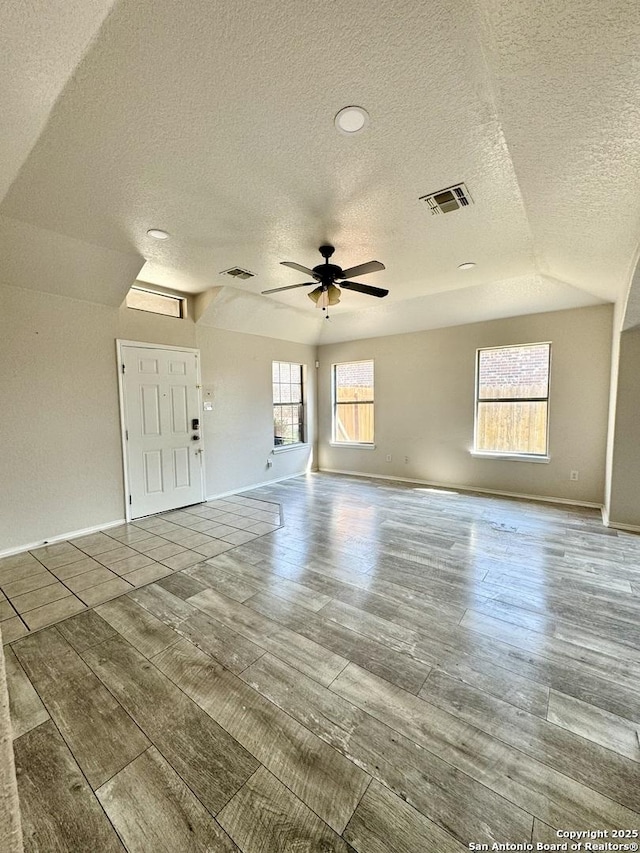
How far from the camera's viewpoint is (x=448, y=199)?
256cm

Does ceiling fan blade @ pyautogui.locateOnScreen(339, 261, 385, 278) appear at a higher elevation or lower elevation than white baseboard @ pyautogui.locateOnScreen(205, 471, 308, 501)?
higher

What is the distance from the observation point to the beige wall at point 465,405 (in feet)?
15.0

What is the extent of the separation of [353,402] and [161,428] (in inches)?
139

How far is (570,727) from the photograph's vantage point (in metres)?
1.59

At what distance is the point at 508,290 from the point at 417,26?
369 cm

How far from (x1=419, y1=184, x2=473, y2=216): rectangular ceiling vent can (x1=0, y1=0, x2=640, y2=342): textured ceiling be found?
75mm

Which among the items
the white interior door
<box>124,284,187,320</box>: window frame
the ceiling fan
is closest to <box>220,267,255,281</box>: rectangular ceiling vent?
the ceiling fan

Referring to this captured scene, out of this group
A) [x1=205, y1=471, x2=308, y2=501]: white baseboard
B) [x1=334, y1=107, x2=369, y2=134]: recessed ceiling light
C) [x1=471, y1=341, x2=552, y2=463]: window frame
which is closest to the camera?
[x1=334, y1=107, x2=369, y2=134]: recessed ceiling light

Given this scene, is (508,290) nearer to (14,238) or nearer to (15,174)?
(15,174)

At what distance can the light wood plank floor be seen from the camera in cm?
125

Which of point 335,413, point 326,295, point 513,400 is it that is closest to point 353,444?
point 335,413

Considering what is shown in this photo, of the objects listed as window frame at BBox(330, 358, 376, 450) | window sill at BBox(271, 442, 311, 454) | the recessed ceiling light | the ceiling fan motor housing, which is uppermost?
the recessed ceiling light

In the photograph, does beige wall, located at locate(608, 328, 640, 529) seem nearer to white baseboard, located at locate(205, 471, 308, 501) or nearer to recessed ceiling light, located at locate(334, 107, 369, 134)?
recessed ceiling light, located at locate(334, 107, 369, 134)

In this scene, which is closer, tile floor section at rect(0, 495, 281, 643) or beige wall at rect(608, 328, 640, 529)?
tile floor section at rect(0, 495, 281, 643)
